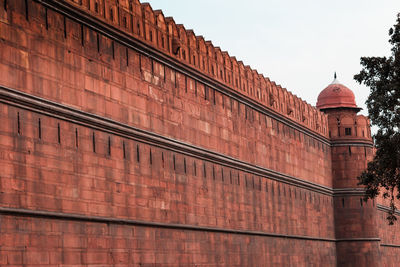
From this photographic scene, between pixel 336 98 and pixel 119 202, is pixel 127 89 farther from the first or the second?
pixel 336 98

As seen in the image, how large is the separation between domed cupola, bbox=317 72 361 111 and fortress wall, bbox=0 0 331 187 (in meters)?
6.71

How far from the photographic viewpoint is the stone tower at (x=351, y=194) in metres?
33.4

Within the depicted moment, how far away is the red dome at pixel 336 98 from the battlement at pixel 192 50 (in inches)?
143

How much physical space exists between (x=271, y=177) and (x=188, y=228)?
24.0 ft

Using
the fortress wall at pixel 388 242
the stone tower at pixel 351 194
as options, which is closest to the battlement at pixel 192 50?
the stone tower at pixel 351 194

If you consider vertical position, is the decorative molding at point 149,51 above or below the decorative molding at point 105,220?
above

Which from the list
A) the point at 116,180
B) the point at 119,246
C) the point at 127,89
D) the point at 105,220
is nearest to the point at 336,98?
the point at 127,89

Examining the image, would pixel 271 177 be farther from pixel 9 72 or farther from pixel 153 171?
Answer: pixel 9 72

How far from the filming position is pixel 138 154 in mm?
17781

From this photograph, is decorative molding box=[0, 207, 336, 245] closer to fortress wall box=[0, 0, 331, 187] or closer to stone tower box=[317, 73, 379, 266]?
fortress wall box=[0, 0, 331, 187]

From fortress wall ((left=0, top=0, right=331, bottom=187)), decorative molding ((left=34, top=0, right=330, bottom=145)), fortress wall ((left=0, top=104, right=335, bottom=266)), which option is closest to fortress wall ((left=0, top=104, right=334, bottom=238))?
fortress wall ((left=0, top=104, right=335, bottom=266))

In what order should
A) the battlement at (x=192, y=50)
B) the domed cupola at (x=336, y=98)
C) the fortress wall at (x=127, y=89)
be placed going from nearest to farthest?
the fortress wall at (x=127, y=89) < the battlement at (x=192, y=50) < the domed cupola at (x=336, y=98)

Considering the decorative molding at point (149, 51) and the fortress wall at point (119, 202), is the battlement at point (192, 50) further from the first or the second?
the fortress wall at point (119, 202)

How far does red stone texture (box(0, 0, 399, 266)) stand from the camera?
13.9 m
